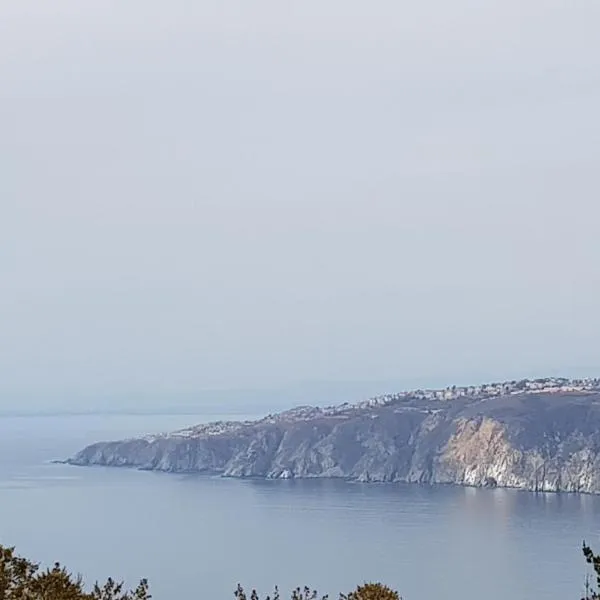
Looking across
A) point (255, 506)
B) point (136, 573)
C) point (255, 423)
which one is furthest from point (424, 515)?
point (255, 423)

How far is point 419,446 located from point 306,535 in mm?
37886

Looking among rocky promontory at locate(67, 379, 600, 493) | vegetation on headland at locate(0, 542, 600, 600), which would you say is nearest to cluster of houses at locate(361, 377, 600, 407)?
rocky promontory at locate(67, 379, 600, 493)

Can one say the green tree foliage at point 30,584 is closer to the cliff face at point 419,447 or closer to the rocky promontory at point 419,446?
the cliff face at point 419,447

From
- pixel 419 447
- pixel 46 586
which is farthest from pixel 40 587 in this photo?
pixel 419 447

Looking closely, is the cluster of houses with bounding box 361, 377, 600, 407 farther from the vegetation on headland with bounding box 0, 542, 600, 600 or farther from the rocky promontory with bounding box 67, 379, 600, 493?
the vegetation on headland with bounding box 0, 542, 600, 600

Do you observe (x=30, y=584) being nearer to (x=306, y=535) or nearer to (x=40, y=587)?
(x=40, y=587)

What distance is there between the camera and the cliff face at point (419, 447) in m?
85.1

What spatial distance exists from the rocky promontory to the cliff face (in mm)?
89

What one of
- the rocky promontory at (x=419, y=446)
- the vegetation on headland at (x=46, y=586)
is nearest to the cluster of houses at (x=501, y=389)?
the rocky promontory at (x=419, y=446)

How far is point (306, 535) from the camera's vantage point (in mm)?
55750

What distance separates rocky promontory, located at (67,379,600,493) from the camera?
279 feet

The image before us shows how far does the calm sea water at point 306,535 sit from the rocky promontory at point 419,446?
16.5ft

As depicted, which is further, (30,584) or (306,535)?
(306,535)

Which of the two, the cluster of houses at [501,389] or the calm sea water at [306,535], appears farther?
the cluster of houses at [501,389]
